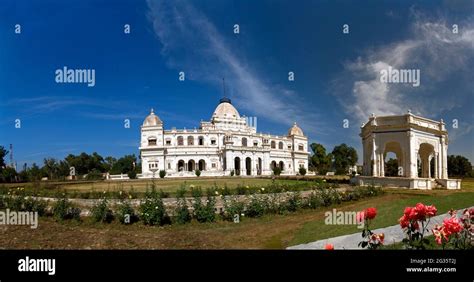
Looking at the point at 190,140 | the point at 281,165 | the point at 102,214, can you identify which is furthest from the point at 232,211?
the point at 281,165

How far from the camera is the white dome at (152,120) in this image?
5077cm

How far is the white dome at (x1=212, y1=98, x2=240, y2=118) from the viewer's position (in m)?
58.2

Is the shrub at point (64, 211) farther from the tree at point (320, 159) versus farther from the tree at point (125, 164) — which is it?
the tree at point (125, 164)

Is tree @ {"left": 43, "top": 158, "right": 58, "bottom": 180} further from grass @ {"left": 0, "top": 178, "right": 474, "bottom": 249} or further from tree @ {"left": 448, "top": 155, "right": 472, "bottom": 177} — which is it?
tree @ {"left": 448, "top": 155, "right": 472, "bottom": 177}

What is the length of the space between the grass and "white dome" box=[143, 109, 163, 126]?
4305 centimetres

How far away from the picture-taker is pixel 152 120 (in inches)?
2014

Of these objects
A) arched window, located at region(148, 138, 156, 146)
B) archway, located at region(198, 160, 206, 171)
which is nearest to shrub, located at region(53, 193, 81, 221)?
archway, located at region(198, 160, 206, 171)

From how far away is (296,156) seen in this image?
192 ft

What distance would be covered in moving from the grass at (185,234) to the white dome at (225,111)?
49.8 m

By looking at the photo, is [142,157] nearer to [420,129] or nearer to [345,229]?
[420,129]

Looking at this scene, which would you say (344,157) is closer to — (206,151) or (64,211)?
(206,151)

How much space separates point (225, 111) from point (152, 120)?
15.5 m
